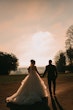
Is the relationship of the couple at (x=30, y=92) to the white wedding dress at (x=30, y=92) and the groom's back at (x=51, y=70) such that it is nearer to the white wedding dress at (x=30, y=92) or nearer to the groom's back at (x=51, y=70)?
the white wedding dress at (x=30, y=92)

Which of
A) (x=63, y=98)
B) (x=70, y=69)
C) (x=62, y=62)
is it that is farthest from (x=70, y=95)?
(x=62, y=62)

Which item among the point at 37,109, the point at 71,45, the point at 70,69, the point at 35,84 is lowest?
the point at 37,109

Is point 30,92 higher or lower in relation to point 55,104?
higher

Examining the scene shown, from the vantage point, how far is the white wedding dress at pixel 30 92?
56.7 feet

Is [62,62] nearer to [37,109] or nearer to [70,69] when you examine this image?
[70,69]

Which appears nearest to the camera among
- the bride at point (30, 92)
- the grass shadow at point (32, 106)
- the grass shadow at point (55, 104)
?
the grass shadow at point (32, 106)

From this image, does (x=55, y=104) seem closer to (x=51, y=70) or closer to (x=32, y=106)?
(x=32, y=106)

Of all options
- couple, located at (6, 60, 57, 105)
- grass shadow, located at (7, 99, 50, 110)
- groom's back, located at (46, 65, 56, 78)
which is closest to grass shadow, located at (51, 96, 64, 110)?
grass shadow, located at (7, 99, 50, 110)

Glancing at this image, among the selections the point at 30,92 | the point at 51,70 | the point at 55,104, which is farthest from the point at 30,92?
the point at 51,70

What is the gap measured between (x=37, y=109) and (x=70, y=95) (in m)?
5.48

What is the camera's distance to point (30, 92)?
58.2 ft

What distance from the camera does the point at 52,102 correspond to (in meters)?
18.7

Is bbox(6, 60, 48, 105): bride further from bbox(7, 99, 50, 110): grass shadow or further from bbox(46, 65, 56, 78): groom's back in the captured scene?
bbox(46, 65, 56, 78): groom's back

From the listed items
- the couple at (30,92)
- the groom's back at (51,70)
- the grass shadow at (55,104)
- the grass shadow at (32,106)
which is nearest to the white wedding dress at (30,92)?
the couple at (30,92)
